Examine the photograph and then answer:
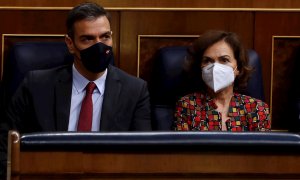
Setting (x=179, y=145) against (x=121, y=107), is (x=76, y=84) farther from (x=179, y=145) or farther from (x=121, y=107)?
(x=179, y=145)

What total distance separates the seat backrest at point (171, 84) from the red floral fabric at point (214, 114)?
0.21 feet

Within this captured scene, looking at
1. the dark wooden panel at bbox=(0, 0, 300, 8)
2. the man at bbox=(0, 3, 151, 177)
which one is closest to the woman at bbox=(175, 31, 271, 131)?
the man at bbox=(0, 3, 151, 177)

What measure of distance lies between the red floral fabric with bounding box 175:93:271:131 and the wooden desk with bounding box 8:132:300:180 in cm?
101

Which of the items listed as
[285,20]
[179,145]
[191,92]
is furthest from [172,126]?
[179,145]

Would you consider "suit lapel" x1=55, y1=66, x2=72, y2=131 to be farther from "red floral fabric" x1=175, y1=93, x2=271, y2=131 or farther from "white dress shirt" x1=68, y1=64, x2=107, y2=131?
"red floral fabric" x1=175, y1=93, x2=271, y2=131

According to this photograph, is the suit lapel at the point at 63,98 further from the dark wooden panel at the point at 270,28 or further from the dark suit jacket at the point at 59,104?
the dark wooden panel at the point at 270,28

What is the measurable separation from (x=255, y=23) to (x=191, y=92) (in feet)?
1.43

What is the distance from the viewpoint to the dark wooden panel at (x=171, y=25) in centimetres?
240

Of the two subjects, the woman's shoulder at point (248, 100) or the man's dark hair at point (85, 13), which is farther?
the woman's shoulder at point (248, 100)

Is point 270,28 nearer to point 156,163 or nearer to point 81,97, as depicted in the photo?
point 81,97

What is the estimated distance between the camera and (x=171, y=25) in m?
2.42

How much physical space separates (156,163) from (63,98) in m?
0.87

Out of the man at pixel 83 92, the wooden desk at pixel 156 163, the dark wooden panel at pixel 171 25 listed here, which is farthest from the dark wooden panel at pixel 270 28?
the wooden desk at pixel 156 163

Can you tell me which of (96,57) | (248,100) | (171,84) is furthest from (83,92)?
(248,100)
